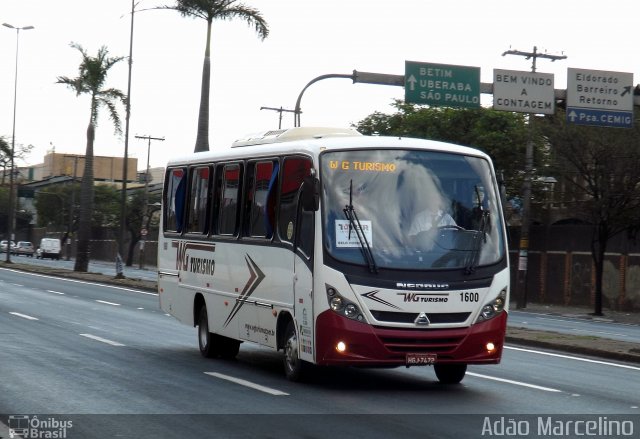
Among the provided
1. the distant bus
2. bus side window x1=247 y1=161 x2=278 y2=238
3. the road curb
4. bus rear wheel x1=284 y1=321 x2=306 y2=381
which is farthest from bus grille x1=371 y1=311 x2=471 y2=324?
the road curb

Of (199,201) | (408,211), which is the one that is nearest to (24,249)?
(199,201)

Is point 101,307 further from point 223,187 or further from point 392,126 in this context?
point 392,126

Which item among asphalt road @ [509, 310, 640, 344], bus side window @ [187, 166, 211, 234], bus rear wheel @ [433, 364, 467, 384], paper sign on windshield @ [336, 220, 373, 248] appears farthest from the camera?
asphalt road @ [509, 310, 640, 344]

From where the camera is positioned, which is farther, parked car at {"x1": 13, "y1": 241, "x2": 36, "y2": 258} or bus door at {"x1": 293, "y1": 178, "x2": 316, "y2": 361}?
parked car at {"x1": 13, "y1": 241, "x2": 36, "y2": 258}

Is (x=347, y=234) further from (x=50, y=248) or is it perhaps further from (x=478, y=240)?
(x=50, y=248)

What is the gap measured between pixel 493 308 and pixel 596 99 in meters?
20.2

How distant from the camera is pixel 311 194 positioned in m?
13.2

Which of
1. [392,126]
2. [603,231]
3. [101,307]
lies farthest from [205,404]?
[392,126]

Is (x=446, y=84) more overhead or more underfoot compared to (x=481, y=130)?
more underfoot

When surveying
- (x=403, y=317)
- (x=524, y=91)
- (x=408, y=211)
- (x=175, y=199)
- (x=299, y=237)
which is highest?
(x=524, y=91)

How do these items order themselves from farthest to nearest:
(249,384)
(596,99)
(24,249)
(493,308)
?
(24,249) → (596,99) → (249,384) → (493,308)

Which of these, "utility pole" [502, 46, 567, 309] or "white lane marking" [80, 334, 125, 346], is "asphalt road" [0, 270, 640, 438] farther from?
"utility pole" [502, 46, 567, 309]

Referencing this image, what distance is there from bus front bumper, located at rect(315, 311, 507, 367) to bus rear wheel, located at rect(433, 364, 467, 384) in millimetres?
1128

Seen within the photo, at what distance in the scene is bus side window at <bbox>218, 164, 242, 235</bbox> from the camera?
16.2 m
